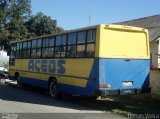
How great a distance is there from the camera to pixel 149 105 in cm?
1408

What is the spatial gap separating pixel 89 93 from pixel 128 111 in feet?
5.59

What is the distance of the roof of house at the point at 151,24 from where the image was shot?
1215 inches

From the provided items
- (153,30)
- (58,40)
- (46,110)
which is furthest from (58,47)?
(153,30)

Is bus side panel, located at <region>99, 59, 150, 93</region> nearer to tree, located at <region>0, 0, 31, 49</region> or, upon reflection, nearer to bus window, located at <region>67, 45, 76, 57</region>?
bus window, located at <region>67, 45, 76, 57</region>

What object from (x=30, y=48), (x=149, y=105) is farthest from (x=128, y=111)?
(x=30, y=48)

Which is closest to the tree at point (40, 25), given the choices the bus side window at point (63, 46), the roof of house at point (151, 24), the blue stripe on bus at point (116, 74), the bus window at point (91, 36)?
the roof of house at point (151, 24)

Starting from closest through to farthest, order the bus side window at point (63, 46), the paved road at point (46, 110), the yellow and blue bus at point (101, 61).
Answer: the paved road at point (46, 110)
the yellow and blue bus at point (101, 61)
the bus side window at point (63, 46)

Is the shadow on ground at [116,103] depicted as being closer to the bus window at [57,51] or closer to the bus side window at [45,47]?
the bus window at [57,51]

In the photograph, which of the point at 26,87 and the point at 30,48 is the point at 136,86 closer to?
the point at 30,48

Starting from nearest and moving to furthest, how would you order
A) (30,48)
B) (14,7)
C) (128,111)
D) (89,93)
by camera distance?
(128,111) → (89,93) → (30,48) → (14,7)

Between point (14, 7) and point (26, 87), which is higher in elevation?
point (14, 7)

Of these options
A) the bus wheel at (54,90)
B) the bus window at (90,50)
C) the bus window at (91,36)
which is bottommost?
the bus wheel at (54,90)

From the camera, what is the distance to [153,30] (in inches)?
1275

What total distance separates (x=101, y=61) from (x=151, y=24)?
22.3 metres
